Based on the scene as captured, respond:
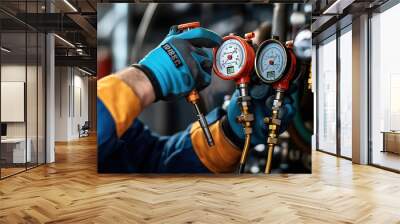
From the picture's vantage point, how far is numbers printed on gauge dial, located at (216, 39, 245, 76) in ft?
19.3

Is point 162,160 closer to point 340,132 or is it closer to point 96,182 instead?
point 96,182

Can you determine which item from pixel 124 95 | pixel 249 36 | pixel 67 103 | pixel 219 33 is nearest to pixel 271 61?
pixel 249 36

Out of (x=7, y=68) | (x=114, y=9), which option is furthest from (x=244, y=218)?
(x=7, y=68)

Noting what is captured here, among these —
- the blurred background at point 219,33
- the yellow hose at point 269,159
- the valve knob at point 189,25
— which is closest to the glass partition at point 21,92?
the blurred background at point 219,33

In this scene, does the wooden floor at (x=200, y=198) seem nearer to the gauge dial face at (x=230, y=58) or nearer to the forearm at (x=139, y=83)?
the forearm at (x=139, y=83)

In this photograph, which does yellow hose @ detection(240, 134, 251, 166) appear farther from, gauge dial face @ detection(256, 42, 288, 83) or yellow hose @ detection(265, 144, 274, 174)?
gauge dial face @ detection(256, 42, 288, 83)

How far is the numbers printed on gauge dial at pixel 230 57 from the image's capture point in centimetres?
589

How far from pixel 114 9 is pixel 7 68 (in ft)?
5.86

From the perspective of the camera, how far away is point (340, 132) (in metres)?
9.08

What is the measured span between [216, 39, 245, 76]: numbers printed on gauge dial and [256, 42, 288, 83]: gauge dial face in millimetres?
276

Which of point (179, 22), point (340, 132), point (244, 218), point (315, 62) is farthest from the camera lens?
point (315, 62)

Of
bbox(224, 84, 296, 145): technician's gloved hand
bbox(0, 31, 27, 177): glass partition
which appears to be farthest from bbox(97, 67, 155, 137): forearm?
bbox(0, 31, 27, 177): glass partition

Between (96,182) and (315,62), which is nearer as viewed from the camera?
(96,182)

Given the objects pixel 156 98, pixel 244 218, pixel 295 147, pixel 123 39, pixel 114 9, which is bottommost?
pixel 244 218
